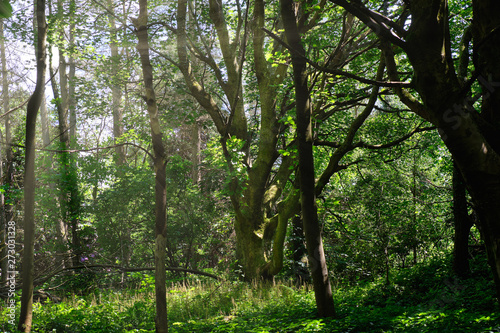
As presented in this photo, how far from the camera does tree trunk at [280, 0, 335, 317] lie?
17.8ft

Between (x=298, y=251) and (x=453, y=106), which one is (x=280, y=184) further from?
(x=453, y=106)

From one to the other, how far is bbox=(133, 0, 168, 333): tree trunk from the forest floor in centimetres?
120

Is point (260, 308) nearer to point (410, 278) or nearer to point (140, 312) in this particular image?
point (140, 312)

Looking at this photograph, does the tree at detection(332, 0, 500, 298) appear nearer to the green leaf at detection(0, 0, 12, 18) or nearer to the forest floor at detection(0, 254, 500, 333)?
the forest floor at detection(0, 254, 500, 333)

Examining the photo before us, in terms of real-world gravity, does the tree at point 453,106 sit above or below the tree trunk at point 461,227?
above

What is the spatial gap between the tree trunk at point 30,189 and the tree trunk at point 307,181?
3.25 m

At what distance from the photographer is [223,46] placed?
33.3 feet

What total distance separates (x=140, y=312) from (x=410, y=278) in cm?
565

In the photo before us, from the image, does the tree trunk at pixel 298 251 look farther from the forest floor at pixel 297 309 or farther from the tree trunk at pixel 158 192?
the tree trunk at pixel 158 192

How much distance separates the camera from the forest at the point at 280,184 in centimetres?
388

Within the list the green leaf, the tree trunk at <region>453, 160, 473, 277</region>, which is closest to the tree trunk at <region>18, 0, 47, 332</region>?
the green leaf

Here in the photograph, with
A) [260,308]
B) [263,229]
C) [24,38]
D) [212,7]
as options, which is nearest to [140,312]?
[260,308]

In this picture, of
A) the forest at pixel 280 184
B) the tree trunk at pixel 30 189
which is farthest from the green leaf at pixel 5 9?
the tree trunk at pixel 30 189

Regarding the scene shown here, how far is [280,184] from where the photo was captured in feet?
33.0
